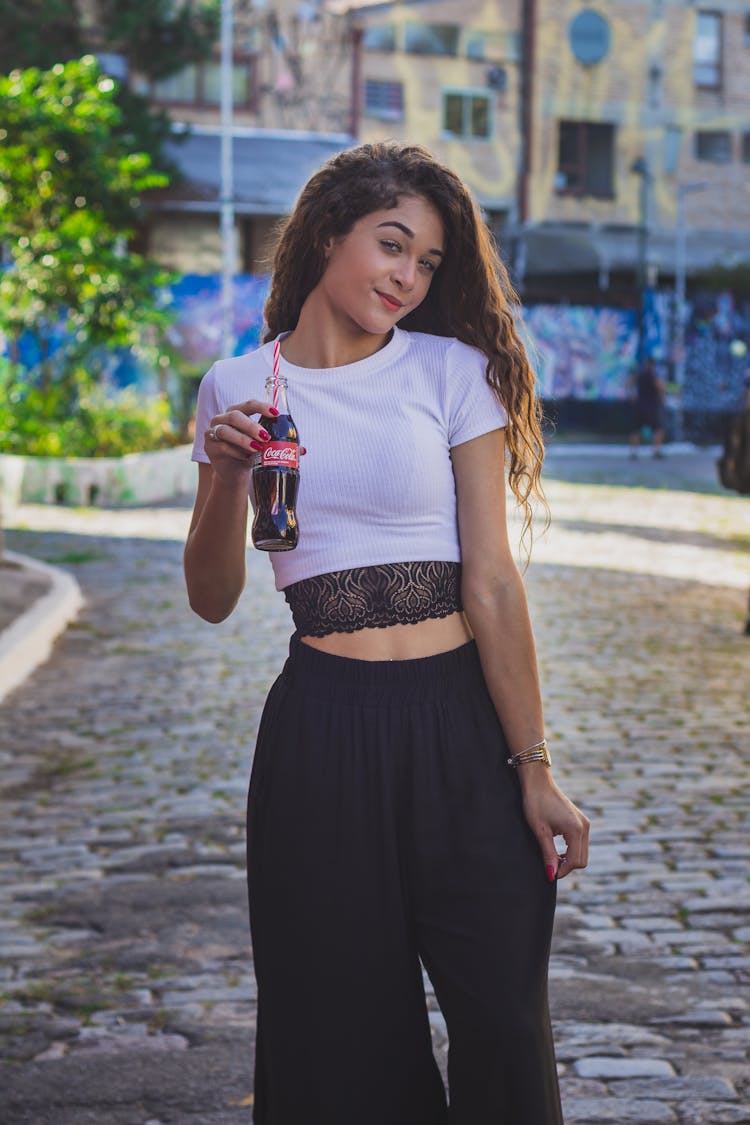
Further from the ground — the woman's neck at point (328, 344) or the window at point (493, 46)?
the window at point (493, 46)

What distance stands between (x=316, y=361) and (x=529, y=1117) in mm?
1267

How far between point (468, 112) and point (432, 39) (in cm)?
200

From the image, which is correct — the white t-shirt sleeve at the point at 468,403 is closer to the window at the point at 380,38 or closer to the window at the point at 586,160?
the window at the point at 380,38

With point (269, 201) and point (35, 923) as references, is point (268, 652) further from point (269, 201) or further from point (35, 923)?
point (269, 201)

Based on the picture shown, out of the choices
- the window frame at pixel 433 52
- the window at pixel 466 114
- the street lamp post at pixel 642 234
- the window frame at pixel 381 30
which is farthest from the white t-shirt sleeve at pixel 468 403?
the window at pixel 466 114

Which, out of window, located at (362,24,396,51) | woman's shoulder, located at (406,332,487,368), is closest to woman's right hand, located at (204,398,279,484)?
woman's shoulder, located at (406,332,487,368)

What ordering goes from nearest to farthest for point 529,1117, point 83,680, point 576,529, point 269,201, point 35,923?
point 529,1117
point 35,923
point 83,680
point 576,529
point 269,201

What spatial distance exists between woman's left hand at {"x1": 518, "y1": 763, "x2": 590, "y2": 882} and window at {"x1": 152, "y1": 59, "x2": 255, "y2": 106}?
37.4 m

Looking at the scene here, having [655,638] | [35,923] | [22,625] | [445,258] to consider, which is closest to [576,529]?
[655,638]

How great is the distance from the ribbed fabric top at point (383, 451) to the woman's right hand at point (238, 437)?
4.5 inches

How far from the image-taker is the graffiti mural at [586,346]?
137 feet

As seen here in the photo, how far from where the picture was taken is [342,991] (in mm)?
2785

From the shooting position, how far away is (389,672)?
2.80 m

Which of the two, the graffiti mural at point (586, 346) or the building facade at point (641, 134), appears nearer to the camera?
the graffiti mural at point (586, 346)
